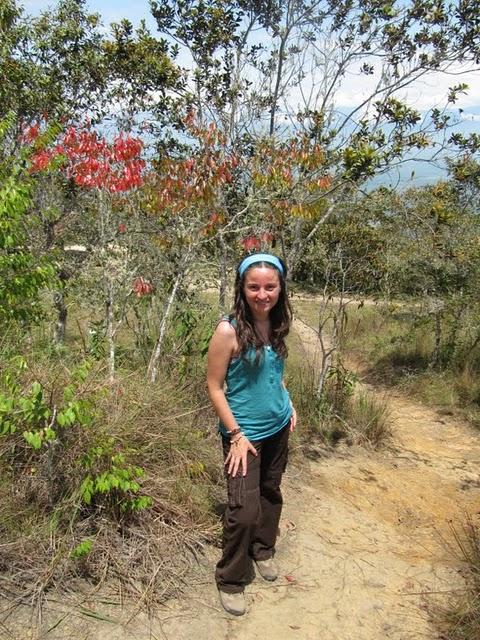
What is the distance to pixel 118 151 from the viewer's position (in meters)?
4.67

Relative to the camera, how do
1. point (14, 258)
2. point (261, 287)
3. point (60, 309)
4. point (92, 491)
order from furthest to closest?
point (60, 309) → point (14, 258) → point (92, 491) → point (261, 287)

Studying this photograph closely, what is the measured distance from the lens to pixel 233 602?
272 cm

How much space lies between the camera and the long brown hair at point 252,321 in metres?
2.53

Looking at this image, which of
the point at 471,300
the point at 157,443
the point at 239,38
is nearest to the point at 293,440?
the point at 157,443

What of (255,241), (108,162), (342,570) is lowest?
(342,570)

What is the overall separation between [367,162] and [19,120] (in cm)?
386

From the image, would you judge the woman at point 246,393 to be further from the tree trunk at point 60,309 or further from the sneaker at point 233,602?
the tree trunk at point 60,309

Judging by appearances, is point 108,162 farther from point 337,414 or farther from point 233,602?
point 233,602

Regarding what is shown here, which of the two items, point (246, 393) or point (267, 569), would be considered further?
point (267, 569)

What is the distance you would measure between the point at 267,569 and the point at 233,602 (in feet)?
1.17

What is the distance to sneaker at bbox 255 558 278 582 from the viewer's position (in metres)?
3.00

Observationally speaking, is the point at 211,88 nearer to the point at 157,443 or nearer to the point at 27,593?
the point at 157,443

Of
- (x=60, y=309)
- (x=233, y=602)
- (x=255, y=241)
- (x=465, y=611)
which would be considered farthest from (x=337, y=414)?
(x=60, y=309)

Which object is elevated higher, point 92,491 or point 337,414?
point 92,491
